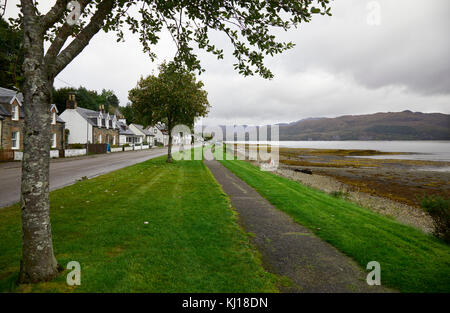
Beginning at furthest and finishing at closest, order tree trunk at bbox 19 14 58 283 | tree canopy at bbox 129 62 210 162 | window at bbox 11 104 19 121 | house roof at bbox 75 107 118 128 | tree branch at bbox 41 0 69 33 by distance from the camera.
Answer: house roof at bbox 75 107 118 128 → window at bbox 11 104 19 121 → tree canopy at bbox 129 62 210 162 → tree branch at bbox 41 0 69 33 → tree trunk at bbox 19 14 58 283

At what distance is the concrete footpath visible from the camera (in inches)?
176

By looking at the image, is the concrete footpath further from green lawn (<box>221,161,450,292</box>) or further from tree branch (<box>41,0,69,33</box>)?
tree branch (<box>41,0,69,33</box>)

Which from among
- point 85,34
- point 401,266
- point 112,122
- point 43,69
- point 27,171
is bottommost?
point 401,266

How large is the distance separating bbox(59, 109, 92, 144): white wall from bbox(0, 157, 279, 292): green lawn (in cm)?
3980

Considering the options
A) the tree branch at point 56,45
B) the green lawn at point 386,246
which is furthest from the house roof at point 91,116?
the tree branch at point 56,45

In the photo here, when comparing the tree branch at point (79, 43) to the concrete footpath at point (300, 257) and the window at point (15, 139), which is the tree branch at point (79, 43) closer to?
the concrete footpath at point (300, 257)

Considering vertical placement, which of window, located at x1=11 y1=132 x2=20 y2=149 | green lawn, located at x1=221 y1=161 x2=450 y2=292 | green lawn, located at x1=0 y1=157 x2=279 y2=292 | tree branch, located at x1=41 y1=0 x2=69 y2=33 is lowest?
green lawn, located at x1=221 y1=161 x2=450 y2=292

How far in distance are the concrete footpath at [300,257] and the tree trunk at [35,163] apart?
4.25 m

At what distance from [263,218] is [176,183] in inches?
286

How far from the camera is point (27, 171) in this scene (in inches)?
153

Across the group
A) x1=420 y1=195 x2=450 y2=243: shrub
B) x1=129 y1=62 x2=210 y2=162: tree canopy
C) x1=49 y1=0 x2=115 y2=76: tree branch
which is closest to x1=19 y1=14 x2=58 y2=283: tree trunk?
x1=49 y1=0 x2=115 y2=76: tree branch

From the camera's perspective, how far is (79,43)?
4.71 metres

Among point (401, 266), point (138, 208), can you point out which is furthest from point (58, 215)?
point (401, 266)
